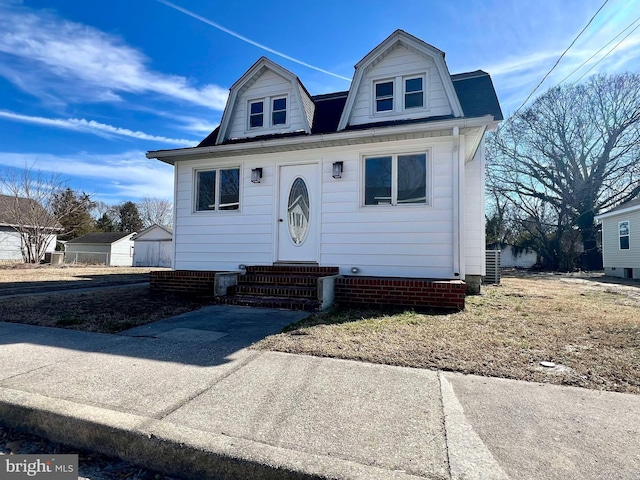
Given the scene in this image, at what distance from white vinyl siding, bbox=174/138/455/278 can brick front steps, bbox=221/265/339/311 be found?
0.38 meters

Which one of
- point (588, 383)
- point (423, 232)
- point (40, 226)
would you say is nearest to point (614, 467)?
point (588, 383)

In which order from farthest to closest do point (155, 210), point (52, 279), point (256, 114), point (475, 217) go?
point (155, 210), point (52, 279), point (256, 114), point (475, 217)

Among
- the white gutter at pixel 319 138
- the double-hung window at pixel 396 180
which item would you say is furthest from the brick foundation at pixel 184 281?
the double-hung window at pixel 396 180

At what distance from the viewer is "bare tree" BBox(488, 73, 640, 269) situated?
68.8 ft

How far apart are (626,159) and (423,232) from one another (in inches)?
927

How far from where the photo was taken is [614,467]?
1.75 meters

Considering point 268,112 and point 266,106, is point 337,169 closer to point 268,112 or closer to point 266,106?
point 268,112

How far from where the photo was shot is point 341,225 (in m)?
7.21

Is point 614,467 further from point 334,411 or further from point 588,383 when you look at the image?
point 334,411

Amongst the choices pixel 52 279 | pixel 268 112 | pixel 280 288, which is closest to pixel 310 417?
pixel 280 288

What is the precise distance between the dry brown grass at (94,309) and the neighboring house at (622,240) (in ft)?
63.8

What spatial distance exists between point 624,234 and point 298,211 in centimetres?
1804

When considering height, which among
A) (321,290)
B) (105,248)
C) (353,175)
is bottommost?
(321,290)

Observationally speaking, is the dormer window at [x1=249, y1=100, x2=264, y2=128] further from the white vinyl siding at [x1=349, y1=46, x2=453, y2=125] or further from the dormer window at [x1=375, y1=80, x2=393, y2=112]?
Answer: the dormer window at [x1=375, y1=80, x2=393, y2=112]
